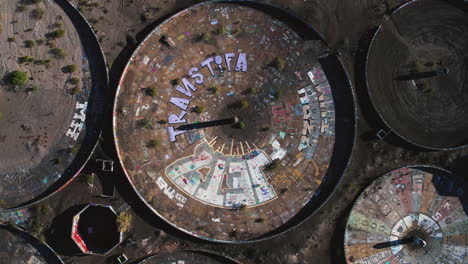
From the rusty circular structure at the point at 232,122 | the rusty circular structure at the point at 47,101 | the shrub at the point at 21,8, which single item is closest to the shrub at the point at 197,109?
the rusty circular structure at the point at 232,122

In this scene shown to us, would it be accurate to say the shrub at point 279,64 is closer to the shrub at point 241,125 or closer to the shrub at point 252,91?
the shrub at point 252,91

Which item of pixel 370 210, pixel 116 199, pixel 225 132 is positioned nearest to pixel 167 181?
pixel 116 199

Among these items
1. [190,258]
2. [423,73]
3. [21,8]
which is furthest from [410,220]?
[21,8]

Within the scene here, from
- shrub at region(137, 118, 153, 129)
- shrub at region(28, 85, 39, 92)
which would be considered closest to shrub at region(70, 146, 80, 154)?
shrub at region(137, 118, 153, 129)

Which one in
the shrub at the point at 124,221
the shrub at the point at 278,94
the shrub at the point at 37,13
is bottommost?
the shrub at the point at 124,221

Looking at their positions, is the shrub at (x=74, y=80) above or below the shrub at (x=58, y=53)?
below

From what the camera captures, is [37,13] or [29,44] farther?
[37,13]

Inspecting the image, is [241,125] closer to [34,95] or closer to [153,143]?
[153,143]
